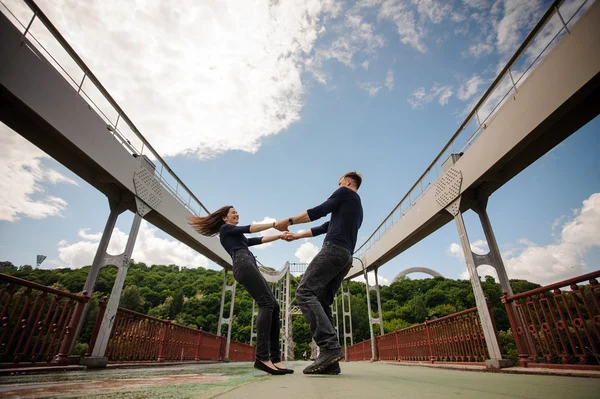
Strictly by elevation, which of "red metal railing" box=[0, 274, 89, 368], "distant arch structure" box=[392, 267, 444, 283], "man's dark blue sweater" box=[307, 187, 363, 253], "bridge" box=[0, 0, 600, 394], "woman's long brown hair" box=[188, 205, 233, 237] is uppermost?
"distant arch structure" box=[392, 267, 444, 283]

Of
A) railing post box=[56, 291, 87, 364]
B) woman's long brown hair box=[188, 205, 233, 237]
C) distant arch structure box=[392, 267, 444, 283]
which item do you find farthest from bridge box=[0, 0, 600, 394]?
distant arch structure box=[392, 267, 444, 283]

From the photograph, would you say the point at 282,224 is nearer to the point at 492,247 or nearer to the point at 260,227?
the point at 260,227

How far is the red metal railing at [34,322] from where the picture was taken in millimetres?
2633

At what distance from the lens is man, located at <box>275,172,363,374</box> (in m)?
1.98

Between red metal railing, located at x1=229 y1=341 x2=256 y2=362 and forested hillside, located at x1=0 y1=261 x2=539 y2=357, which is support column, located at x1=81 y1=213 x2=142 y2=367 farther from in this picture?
forested hillside, located at x1=0 y1=261 x2=539 y2=357

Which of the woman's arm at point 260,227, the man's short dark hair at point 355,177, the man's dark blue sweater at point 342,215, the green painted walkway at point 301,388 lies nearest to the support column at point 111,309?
the green painted walkway at point 301,388

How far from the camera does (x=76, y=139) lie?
401 cm

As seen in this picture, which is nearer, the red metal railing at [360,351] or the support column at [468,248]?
the support column at [468,248]

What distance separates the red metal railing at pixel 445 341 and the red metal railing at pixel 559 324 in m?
0.71

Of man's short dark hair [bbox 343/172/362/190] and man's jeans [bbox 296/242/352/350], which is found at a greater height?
man's short dark hair [bbox 343/172/362/190]

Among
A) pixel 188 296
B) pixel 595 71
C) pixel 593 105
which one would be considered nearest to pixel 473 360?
pixel 593 105

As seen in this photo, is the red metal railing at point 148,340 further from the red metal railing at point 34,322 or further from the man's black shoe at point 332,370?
the man's black shoe at point 332,370

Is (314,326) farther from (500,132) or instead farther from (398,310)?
(398,310)

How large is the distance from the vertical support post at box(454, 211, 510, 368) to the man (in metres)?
3.42
